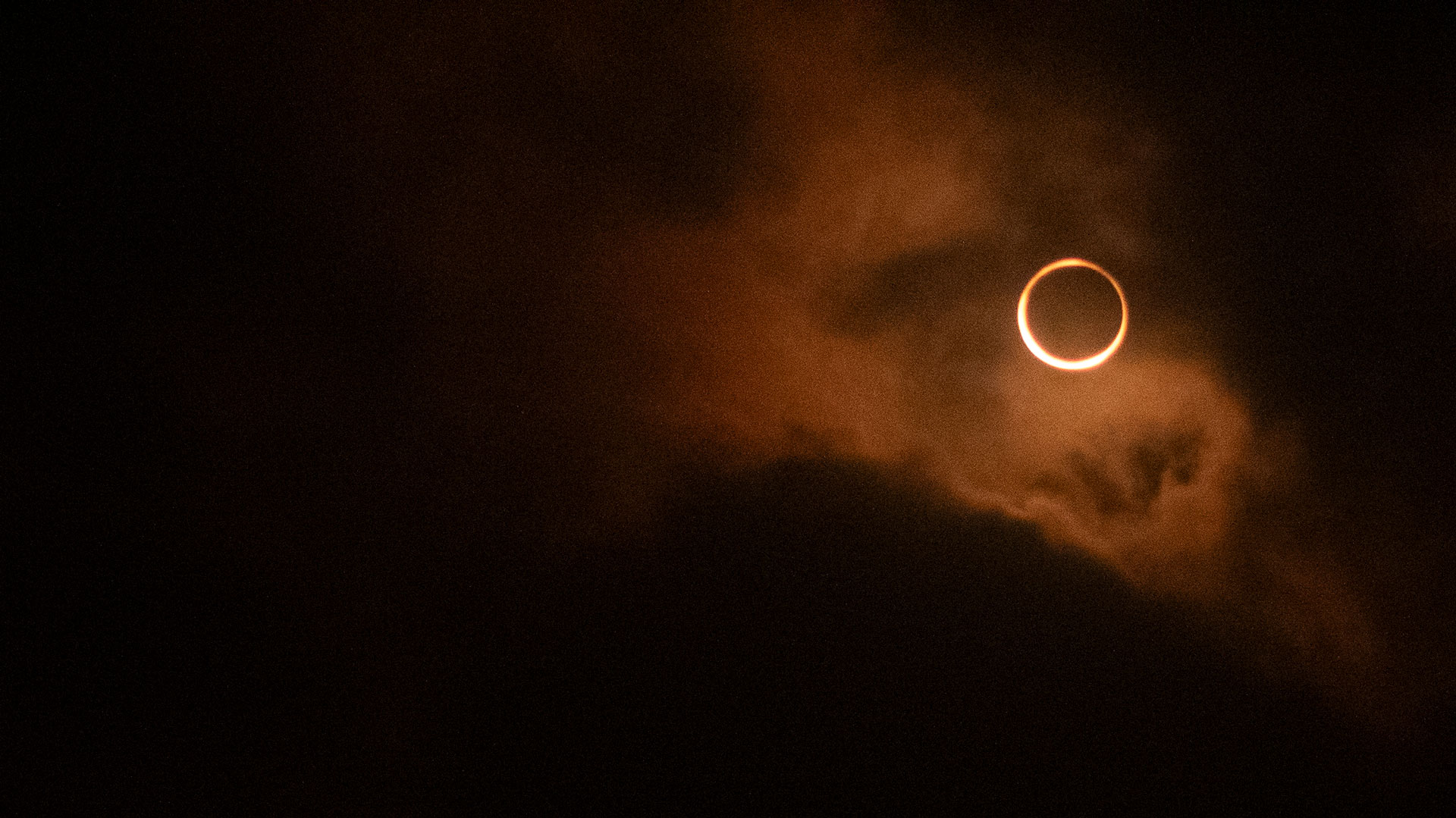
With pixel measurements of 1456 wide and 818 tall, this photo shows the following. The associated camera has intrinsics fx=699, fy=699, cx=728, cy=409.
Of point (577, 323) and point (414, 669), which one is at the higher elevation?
point (577, 323)

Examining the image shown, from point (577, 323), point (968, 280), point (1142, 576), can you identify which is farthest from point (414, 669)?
point (1142, 576)

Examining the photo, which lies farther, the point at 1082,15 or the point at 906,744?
the point at 906,744

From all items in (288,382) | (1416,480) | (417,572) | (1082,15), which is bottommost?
(417,572)

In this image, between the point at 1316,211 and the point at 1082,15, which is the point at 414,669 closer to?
the point at 1082,15

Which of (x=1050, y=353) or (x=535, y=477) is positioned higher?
(x=1050, y=353)

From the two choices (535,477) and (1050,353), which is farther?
(535,477)

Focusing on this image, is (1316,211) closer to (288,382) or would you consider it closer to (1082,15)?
(1082,15)
